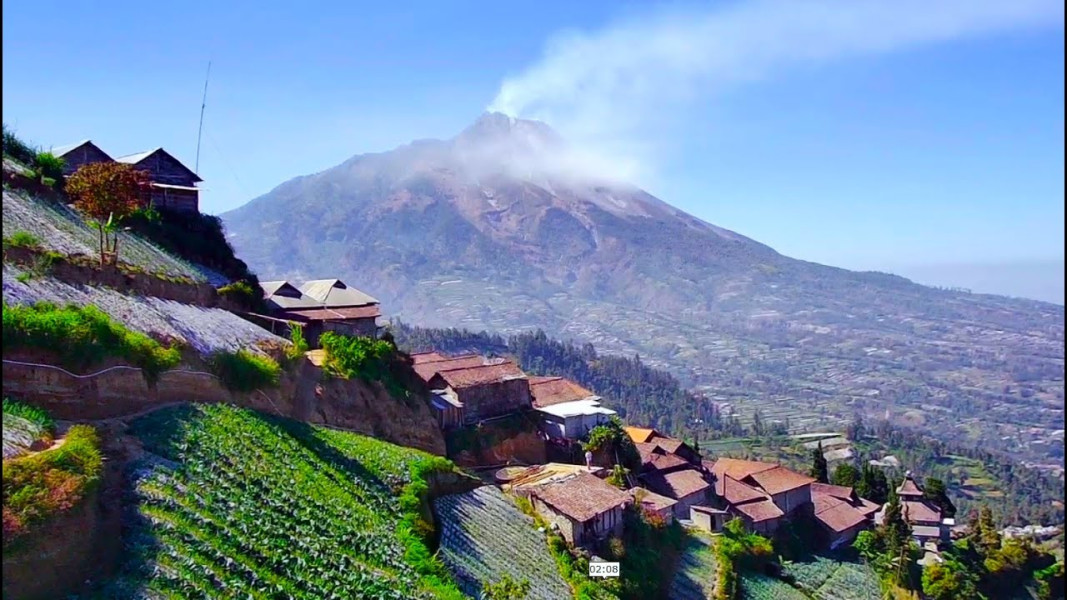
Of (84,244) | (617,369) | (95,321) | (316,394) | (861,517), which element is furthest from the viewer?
(617,369)

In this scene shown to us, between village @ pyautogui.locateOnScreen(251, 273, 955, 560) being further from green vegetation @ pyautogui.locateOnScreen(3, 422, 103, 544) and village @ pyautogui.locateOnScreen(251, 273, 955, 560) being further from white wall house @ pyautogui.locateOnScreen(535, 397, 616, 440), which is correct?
green vegetation @ pyautogui.locateOnScreen(3, 422, 103, 544)

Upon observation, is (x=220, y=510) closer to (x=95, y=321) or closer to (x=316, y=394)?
(x=95, y=321)

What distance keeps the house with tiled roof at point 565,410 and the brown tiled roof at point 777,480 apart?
11.3 meters

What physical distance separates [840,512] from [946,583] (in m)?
8.92

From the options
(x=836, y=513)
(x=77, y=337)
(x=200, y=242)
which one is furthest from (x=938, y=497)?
(x=77, y=337)

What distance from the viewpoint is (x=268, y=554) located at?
1286 centimetres

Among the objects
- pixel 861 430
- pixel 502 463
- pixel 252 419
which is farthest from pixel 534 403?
pixel 861 430

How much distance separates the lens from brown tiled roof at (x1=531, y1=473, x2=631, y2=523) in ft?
76.9

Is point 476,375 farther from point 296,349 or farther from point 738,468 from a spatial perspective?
point 738,468

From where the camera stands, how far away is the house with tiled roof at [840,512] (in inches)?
1582

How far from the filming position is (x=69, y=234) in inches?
812

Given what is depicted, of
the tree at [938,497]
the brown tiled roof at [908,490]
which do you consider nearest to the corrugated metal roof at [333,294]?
the brown tiled roof at [908,490]

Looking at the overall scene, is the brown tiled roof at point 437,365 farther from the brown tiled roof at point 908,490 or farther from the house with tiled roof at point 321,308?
the brown tiled roof at point 908,490

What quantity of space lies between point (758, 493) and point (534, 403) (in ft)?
43.2
